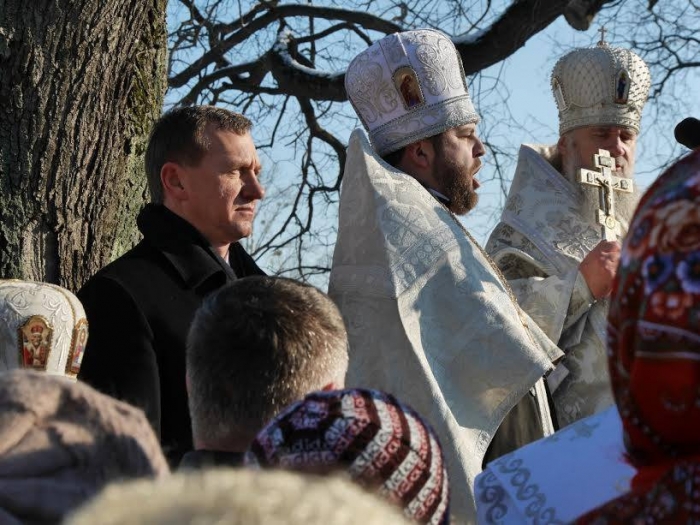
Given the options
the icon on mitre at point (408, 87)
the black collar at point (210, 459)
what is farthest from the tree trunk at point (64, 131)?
the black collar at point (210, 459)

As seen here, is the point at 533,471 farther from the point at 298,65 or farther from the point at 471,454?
the point at 298,65

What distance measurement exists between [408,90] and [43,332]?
5.96 feet

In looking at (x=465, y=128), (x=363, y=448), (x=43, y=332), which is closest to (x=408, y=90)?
(x=465, y=128)

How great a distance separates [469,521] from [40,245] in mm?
2088

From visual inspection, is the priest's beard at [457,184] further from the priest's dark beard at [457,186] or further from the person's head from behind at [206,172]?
the person's head from behind at [206,172]

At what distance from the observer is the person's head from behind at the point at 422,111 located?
460 cm

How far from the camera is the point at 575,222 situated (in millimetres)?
5188

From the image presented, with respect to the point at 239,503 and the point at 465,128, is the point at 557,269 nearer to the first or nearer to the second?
the point at 465,128

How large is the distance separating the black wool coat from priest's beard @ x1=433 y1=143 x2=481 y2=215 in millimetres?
971

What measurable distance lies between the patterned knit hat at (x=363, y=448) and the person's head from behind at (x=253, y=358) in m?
0.43

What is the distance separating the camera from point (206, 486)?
140 centimetres

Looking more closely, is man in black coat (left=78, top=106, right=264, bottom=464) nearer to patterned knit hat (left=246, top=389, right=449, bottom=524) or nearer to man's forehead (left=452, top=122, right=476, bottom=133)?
man's forehead (left=452, top=122, right=476, bottom=133)

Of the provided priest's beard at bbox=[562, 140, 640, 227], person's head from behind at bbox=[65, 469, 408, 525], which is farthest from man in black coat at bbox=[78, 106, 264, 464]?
person's head from behind at bbox=[65, 469, 408, 525]

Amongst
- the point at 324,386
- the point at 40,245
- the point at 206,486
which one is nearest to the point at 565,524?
the point at 324,386
